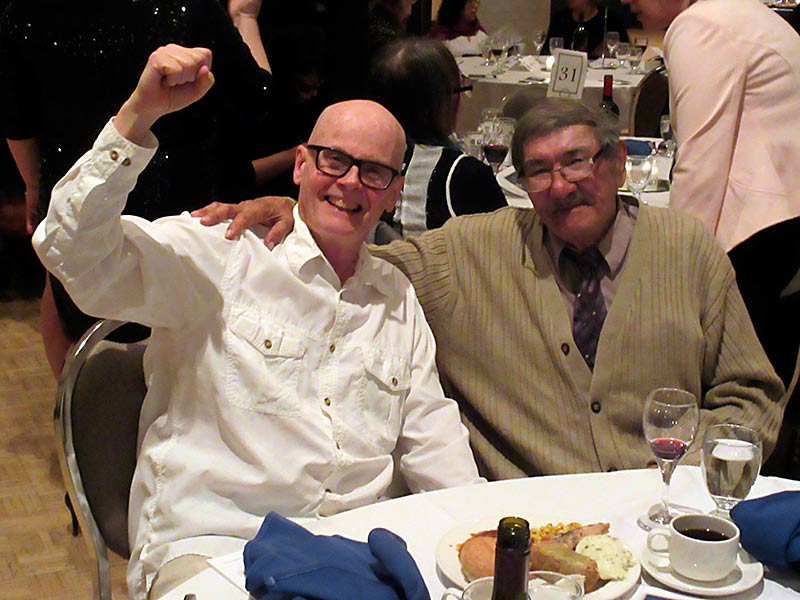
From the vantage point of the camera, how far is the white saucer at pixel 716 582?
4.50 ft

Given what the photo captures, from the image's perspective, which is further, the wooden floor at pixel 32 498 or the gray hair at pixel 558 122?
the wooden floor at pixel 32 498

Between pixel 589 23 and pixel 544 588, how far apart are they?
6.79 m

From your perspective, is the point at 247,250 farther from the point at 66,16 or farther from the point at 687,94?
the point at 687,94

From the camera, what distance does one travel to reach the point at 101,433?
71.3 inches

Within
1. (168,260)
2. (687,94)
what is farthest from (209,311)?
(687,94)

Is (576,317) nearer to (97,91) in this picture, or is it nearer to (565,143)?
(565,143)

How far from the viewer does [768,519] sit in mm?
1431

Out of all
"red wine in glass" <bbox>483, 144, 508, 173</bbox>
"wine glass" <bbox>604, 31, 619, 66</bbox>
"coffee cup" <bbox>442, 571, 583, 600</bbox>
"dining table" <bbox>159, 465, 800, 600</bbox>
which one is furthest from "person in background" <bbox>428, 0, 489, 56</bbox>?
"coffee cup" <bbox>442, 571, 583, 600</bbox>

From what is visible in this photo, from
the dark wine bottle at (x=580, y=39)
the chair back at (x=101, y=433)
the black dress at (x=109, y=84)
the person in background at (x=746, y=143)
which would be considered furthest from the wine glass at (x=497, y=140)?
the dark wine bottle at (x=580, y=39)

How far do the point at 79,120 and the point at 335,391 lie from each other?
4.12 feet

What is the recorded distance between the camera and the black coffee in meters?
1.39

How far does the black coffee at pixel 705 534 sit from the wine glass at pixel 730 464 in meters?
0.13

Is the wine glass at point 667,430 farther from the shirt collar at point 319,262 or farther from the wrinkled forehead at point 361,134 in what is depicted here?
the wrinkled forehead at point 361,134

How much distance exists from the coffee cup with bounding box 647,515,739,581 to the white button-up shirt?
580 millimetres
